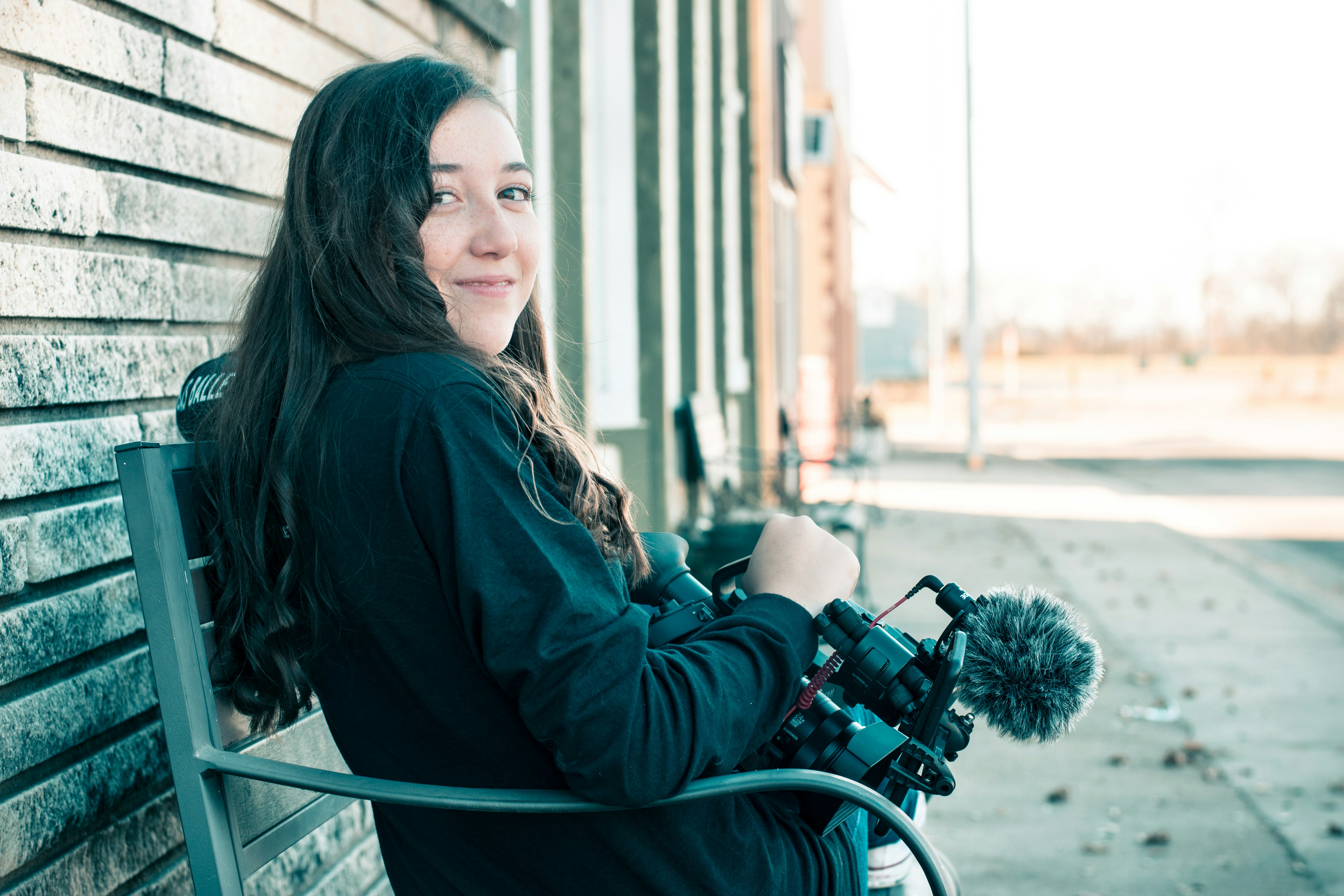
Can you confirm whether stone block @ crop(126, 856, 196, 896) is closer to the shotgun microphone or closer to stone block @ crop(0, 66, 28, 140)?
stone block @ crop(0, 66, 28, 140)

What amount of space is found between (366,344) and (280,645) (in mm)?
421

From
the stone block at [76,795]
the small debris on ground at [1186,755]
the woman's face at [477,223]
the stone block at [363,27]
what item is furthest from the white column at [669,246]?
the woman's face at [477,223]

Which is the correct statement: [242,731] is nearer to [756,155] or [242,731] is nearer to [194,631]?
[194,631]

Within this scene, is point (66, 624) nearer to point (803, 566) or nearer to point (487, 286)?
point (487, 286)

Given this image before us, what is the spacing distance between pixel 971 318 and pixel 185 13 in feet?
50.0

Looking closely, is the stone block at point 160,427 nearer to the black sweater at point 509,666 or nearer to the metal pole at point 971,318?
the black sweater at point 509,666

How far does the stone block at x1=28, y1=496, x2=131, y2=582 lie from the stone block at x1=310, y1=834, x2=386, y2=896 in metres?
1.04

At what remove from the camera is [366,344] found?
1.46 metres

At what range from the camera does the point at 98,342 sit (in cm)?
185

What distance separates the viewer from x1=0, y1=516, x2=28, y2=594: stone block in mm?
1603

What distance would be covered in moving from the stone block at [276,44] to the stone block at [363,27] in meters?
0.04

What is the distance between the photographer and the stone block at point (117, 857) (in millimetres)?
1662

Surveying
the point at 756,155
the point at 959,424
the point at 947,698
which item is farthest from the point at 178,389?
the point at 959,424

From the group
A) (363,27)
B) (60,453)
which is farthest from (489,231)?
(363,27)
